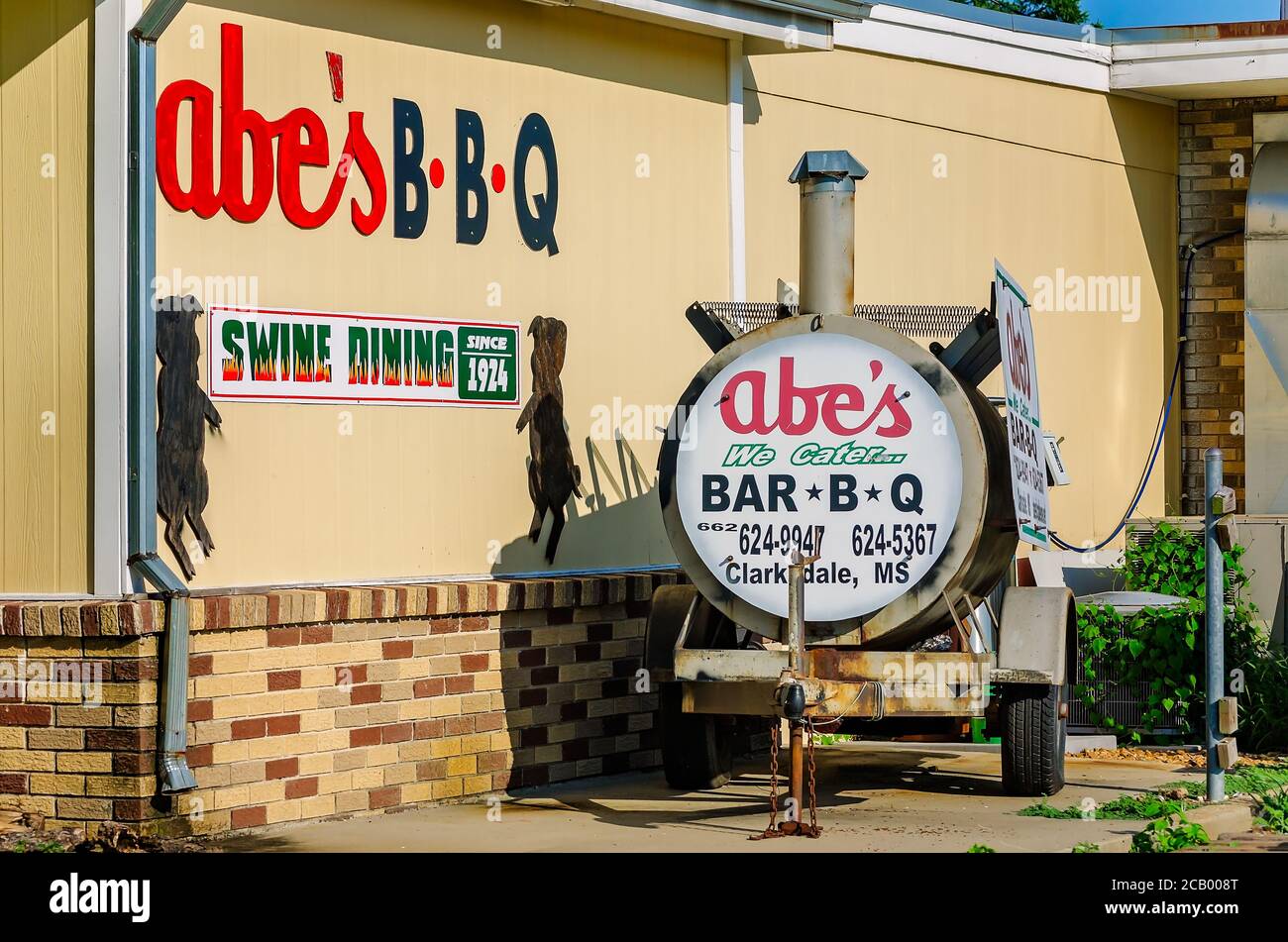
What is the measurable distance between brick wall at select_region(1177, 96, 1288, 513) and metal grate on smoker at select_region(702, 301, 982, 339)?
4.44 meters

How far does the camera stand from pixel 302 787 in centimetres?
916

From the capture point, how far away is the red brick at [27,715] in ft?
28.0

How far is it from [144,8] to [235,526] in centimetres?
261

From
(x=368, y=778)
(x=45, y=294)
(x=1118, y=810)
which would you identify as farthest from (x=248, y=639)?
(x=1118, y=810)

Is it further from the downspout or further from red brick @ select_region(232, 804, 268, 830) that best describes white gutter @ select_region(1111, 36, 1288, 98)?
red brick @ select_region(232, 804, 268, 830)

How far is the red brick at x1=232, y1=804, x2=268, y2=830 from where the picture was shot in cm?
879

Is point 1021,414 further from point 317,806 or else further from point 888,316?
point 317,806

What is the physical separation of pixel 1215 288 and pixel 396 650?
29.4 ft

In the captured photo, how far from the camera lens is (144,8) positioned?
8734mm

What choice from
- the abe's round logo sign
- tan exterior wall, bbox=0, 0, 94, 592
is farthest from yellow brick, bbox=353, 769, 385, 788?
the abe's round logo sign

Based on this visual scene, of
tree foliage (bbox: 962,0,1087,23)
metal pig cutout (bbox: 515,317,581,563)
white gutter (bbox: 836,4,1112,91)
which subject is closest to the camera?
metal pig cutout (bbox: 515,317,581,563)

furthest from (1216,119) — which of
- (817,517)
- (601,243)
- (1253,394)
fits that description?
(817,517)

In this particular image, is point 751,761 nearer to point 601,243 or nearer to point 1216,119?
point 601,243

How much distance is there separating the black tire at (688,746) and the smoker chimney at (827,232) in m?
2.36
